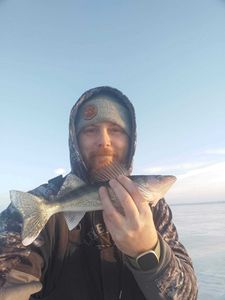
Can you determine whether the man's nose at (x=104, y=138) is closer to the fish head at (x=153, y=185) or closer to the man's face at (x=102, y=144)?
the man's face at (x=102, y=144)

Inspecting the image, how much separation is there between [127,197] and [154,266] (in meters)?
0.57

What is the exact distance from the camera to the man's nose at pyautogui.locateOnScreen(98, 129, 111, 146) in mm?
3336

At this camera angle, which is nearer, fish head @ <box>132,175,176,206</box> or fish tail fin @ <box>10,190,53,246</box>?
fish tail fin @ <box>10,190,53,246</box>

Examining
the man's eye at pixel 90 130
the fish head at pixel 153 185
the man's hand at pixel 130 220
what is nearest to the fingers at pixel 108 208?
the man's hand at pixel 130 220

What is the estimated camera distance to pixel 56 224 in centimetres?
306

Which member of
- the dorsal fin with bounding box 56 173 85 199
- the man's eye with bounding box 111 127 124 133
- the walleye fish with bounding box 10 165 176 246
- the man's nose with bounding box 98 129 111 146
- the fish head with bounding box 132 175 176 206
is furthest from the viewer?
the man's eye with bounding box 111 127 124 133

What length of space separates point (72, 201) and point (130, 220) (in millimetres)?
595

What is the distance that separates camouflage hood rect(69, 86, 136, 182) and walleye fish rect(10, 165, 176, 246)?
55 centimetres

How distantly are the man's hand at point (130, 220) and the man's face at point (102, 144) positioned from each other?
64 centimetres

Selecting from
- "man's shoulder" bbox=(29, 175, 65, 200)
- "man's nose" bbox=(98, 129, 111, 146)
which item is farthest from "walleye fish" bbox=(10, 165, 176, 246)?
"man's nose" bbox=(98, 129, 111, 146)

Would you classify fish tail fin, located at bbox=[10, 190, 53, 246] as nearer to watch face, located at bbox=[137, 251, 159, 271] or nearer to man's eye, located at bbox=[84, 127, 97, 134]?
watch face, located at bbox=[137, 251, 159, 271]

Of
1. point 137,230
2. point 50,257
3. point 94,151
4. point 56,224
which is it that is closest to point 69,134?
point 94,151

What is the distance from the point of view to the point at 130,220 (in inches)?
99.6

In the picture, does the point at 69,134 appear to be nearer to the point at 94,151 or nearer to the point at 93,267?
the point at 94,151
